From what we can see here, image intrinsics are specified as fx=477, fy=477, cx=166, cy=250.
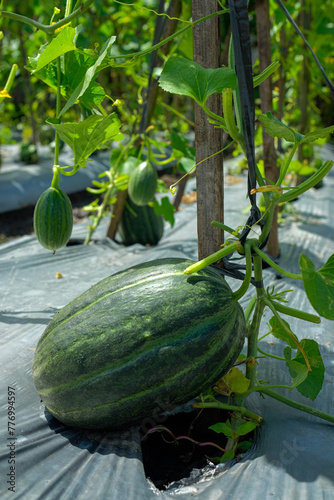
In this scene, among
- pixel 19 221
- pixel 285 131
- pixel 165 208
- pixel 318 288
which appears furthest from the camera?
pixel 19 221

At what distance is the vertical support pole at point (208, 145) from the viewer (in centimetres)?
115

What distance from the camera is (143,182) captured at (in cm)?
202

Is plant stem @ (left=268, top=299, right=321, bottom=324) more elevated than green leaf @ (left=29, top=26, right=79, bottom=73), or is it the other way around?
green leaf @ (left=29, top=26, right=79, bottom=73)

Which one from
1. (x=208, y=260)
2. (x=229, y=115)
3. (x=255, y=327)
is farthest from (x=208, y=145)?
(x=255, y=327)

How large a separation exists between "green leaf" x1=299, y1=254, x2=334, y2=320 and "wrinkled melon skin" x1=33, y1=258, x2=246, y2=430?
203 millimetres

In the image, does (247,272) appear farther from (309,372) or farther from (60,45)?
(60,45)

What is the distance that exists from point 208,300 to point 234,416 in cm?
28

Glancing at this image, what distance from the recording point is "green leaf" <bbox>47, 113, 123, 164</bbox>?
107 cm

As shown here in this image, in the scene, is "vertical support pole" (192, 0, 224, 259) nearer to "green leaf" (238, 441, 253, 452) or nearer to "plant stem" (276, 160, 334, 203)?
"plant stem" (276, 160, 334, 203)

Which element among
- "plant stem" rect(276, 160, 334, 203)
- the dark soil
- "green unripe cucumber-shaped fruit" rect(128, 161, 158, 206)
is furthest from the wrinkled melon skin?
the dark soil

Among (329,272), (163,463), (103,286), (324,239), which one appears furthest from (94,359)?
(324,239)

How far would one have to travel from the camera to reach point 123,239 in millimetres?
2592

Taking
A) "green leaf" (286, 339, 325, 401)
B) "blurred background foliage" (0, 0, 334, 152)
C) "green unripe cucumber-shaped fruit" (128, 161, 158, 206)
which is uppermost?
"blurred background foliage" (0, 0, 334, 152)

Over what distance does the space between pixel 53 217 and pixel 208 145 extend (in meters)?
0.48
